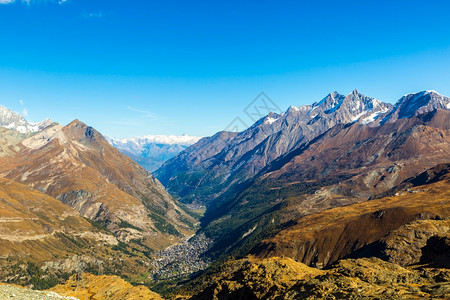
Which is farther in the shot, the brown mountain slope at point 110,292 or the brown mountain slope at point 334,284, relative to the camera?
the brown mountain slope at point 110,292

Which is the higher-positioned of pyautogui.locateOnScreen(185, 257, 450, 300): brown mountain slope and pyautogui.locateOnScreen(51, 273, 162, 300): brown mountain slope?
pyautogui.locateOnScreen(185, 257, 450, 300): brown mountain slope

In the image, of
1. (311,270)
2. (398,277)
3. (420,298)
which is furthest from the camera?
(311,270)

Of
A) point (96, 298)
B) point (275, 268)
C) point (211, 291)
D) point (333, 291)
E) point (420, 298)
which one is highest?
point (420, 298)

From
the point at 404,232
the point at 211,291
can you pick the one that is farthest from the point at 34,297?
the point at 404,232

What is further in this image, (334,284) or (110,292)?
(110,292)

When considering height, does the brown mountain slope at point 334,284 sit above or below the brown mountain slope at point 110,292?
above

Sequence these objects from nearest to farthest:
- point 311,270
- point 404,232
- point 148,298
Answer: point 311,270 < point 148,298 < point 404,232

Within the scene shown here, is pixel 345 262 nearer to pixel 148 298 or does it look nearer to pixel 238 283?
pixel 238 283

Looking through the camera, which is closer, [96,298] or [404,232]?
[96,298]
